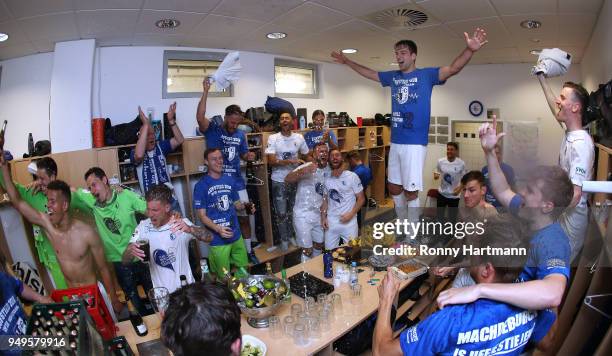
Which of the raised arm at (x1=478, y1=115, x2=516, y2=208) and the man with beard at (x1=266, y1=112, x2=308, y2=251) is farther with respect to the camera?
the man with beard at (x1=266, y1=112, x2=308, y2=251)

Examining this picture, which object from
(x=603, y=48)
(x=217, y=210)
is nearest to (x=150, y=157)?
(x=217, y=210)

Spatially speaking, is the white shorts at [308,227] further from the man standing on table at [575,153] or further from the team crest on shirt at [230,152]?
the man standing on table at [575,153]

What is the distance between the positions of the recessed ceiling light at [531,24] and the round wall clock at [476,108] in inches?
134

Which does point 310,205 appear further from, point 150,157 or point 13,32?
point 13,32

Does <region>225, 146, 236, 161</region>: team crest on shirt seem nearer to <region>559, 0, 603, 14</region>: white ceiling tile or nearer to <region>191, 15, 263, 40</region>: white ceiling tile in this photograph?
<region>191, 15, 263, 40</region>: white ceiling tile

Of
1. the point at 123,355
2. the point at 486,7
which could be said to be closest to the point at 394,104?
the point at 486,7

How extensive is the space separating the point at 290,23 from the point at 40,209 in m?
2.97

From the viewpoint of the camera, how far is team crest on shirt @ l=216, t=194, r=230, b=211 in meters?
3.18

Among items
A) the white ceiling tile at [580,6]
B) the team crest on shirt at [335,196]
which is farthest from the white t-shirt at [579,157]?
the team crest on shirt at [335,196]

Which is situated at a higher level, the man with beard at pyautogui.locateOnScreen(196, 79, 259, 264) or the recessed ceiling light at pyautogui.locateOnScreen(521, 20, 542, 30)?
the recessed ceiling light at pyautogui.locateOnScreen(521, 20, 542, 30)

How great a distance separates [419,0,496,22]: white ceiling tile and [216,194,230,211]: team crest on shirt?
2.50 metres

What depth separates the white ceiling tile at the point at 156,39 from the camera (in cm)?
385

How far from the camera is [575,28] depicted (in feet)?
12.8

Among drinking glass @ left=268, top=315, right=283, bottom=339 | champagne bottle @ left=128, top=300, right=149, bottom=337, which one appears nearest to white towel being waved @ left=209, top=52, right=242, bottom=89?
champagne bottle @ left=128, top=300, right=149, bottom=337
